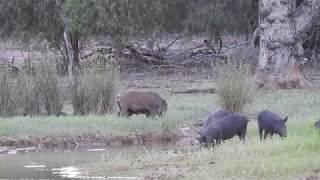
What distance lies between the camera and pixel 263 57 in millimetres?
26938

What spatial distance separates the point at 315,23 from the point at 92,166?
1896 cm

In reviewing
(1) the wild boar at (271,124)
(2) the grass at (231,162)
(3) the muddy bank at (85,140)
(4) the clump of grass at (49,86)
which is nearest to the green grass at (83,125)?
(3) the muddy bank at (85,140)

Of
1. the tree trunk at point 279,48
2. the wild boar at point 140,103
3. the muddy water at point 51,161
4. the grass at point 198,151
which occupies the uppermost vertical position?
the tree trunk at point 279,48

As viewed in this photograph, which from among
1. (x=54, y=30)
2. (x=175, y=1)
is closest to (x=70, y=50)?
(x=54, y=30)

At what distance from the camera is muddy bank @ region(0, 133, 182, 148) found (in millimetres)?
17156

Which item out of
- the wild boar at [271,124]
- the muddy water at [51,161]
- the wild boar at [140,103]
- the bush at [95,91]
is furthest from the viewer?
the bush at [95,91]

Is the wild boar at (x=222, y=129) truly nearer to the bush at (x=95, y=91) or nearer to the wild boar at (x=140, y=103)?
the wild boar at (x=140, y=103)

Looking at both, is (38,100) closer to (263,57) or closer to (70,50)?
(263,57)

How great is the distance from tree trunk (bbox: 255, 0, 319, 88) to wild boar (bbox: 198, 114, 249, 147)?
37.5 feet

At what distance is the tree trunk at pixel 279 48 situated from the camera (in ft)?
85.2

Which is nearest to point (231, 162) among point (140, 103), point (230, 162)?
point (230, 162)

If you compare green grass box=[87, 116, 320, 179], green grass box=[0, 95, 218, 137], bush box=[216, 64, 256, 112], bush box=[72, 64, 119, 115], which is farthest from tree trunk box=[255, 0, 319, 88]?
green grass box=[87, 116, 320, 179]

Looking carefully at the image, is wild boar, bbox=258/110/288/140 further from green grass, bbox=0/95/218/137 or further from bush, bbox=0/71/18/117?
bush, bbox=0/71/18/117

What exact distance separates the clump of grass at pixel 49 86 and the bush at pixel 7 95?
0.59 m
